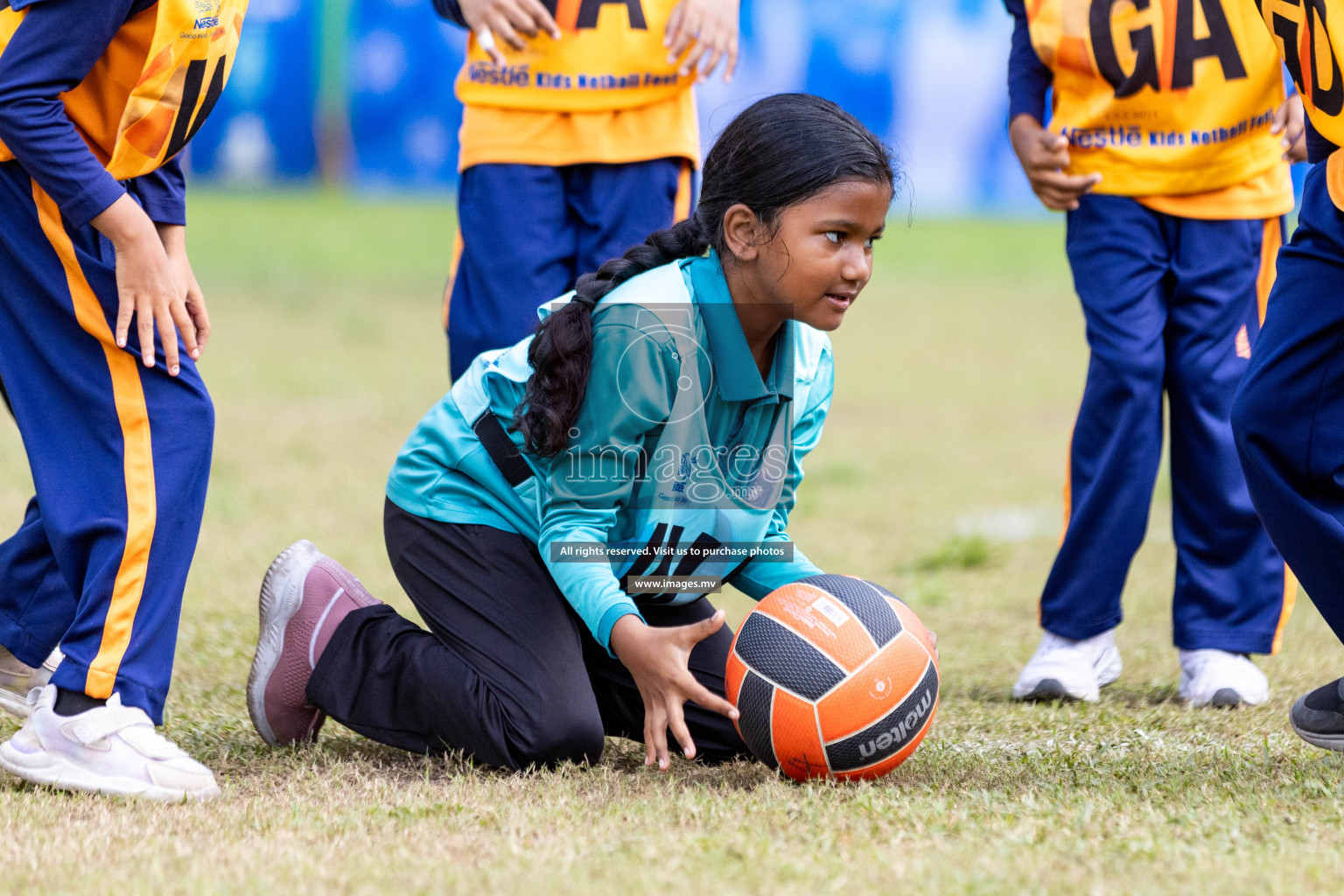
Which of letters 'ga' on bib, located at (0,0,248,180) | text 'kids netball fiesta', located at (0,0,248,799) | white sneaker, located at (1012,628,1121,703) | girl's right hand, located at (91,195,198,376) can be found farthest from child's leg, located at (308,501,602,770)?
white sneaker, located at (1012,628,1121,703)

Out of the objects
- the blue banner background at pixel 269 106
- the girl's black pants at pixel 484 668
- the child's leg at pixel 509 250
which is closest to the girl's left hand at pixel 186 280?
the girl's black pants at pixel 484 668

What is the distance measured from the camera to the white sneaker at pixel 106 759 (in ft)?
7.47

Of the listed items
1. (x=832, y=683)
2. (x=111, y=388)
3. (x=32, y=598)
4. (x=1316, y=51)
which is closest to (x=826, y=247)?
(x=832, y=683)

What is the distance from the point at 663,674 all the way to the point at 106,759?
0.88 metres

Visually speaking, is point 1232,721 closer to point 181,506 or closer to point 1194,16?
point 1194,16

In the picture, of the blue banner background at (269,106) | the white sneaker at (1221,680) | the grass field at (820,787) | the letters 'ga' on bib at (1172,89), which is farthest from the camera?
the blue banner background at (269,106)

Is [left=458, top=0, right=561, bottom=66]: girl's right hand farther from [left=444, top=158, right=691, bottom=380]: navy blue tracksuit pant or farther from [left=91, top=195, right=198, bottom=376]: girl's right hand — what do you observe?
[left=91, top=195, right=198, bottom=376]: girl's right hand

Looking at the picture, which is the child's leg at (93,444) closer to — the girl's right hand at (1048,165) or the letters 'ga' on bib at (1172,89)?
the girl's right hand at (1048,165)

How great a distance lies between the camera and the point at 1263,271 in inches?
130

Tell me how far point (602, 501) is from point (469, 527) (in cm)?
35

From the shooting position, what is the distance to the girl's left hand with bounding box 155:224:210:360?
8.16 ft

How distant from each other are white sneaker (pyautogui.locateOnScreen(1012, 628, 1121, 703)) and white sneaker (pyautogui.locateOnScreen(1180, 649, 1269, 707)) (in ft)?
0.55

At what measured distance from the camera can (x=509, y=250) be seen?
3.31 meters

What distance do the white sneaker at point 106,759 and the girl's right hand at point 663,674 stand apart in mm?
688
